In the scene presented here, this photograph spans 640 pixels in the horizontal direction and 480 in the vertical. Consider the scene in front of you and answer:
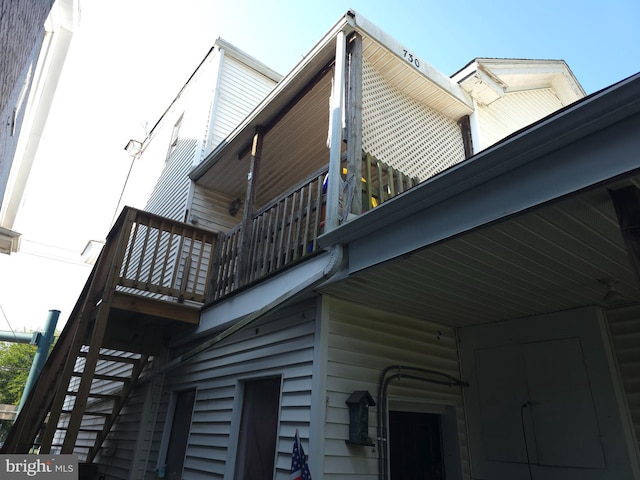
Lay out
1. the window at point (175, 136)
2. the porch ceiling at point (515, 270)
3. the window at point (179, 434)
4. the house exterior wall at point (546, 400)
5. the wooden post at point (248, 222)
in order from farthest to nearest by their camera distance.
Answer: the window at point (175, 136) → the window at point (179, 434) → the wooden post at point (248, 222) → the house exterior wall at point (546, 400) → the porch ceiling at point (515, 270)

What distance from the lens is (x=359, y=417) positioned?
10.6 feet

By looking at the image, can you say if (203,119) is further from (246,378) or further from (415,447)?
(415,447)

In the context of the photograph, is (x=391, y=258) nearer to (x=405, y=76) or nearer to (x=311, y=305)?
(x=311, y=305)

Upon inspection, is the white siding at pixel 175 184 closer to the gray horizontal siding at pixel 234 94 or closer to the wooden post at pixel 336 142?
the gray horizontal siding at pixel 234 94

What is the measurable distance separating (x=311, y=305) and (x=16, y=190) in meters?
7.33

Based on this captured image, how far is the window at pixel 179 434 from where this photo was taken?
5.00 m

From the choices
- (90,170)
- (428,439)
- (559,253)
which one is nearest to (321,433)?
(428,439)

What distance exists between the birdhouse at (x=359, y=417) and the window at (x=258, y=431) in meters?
0.88

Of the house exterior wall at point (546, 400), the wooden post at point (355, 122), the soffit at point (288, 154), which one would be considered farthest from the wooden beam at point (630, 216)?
the soffit at point (288, 154)

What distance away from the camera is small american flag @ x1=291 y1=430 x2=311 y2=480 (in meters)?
2.98

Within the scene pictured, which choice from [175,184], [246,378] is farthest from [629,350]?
[175,184]

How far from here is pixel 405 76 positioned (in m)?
5.07

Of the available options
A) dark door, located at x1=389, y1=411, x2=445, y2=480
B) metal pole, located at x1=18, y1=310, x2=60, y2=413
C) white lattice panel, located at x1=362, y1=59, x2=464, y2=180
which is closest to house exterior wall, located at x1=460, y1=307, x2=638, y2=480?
dark door, located at x1=389, y1=411, x2=445, y2=480

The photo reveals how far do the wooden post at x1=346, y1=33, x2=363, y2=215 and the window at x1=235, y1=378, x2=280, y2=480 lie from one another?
79.1 inches
